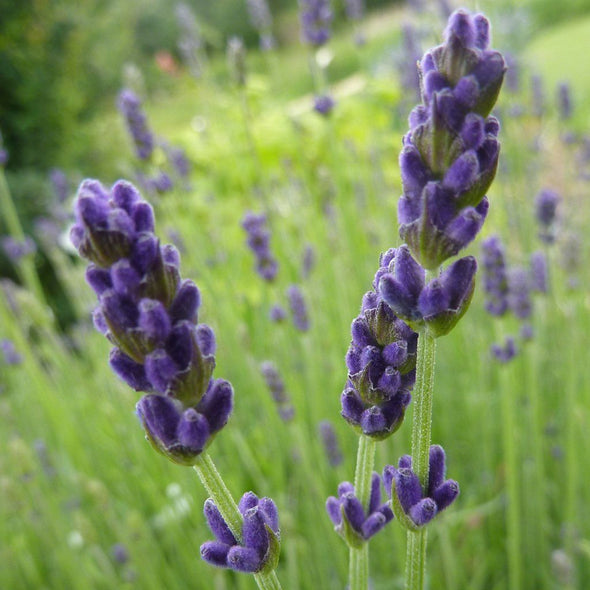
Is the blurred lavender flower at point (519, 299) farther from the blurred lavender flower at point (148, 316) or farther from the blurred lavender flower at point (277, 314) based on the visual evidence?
the blurred lavender flower at point (148, 316)

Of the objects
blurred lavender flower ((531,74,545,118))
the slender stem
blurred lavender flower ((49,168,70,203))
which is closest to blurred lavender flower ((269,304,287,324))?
the slender stem

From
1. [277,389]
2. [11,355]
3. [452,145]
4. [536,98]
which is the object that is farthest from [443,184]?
[536,98]

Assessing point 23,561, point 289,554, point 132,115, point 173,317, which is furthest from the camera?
point 23,561

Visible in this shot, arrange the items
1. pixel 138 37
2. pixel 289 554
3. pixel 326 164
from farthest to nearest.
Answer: pixel 138 37 → pixel 326 164 → pixel 289 554

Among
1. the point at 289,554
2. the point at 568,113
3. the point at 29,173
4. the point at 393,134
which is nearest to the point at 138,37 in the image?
the point at 29,173

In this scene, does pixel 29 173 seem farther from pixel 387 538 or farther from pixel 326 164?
pixel 387 538

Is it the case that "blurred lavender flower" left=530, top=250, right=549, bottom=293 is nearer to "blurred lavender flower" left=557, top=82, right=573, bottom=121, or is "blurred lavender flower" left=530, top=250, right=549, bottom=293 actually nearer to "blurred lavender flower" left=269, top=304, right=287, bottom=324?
"blurred lavender flower" left=269, top=304, right=287, bottom=324
